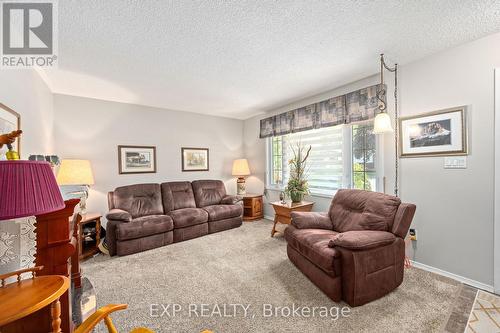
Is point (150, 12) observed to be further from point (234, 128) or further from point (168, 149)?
point (234, 128)

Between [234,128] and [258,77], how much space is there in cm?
260

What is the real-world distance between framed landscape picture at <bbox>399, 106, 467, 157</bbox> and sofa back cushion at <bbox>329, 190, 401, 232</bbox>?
79 cm

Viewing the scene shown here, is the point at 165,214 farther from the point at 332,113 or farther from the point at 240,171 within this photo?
the point at 332,113

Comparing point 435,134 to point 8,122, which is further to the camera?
point 435,134

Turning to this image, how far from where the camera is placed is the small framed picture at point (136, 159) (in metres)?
3.92

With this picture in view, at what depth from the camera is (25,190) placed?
0.80m

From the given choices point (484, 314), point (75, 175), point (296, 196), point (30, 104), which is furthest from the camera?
point (296, 196)

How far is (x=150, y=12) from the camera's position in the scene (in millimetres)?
1650

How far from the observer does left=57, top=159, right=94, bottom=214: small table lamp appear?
3029mm

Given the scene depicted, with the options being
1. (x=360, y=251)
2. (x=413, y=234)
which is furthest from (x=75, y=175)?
(x=413, y=234)

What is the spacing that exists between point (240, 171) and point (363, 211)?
3.04 m

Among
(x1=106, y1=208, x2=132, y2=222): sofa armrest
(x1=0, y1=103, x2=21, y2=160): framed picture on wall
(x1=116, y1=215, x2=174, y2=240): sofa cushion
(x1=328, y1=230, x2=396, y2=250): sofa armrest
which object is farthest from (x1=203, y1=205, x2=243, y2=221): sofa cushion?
(x1=0, y1=103, x2=21, y2=160): framed picture on wall

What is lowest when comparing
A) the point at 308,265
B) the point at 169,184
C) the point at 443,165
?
the point at 308,265

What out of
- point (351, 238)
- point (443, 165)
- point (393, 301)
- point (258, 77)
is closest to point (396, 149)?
point (443, 165)
